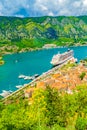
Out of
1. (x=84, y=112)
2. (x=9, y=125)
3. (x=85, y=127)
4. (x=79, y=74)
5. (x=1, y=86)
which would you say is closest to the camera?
(x=9, y=125)

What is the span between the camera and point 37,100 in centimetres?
5234

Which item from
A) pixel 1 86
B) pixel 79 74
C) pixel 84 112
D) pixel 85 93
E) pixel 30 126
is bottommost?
pixel 30 126

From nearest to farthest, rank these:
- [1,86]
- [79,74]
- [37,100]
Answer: [37,100], [79,74], [1,86]

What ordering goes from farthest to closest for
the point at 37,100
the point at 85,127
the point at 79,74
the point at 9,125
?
the point at 79,74 < the point at 37,100 < the point at 85,127 < the point at 9,125

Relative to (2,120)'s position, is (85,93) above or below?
above

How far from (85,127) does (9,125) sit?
38.9 feet

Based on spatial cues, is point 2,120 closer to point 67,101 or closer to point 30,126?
point 30,126

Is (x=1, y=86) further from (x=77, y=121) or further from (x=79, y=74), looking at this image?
(x=77, y=121)

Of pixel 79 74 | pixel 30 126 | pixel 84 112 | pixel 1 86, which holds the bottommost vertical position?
pixel 30 126

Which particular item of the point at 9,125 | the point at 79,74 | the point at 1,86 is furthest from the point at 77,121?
the point at 1,86

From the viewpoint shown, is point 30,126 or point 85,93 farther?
point 85,93

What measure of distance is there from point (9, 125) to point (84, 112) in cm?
1333

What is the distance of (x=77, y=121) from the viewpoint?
44.8m

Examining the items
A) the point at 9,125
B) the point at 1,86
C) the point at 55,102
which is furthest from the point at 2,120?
the point at 1,86
